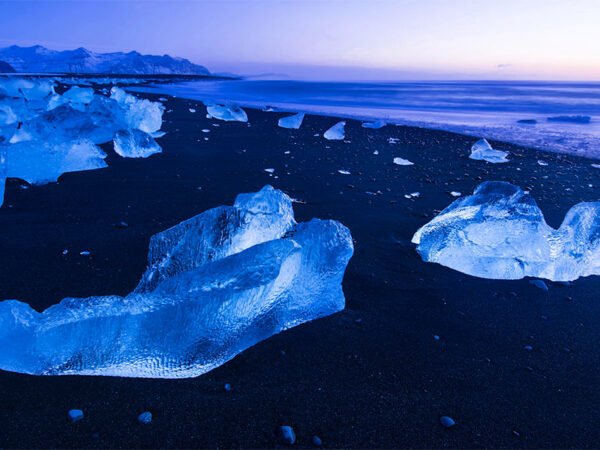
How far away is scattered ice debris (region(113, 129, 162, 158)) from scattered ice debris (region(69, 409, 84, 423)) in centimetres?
415

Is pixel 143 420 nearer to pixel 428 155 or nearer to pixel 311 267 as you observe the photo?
pixel 311 267

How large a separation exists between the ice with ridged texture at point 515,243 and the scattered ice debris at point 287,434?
1565 mm

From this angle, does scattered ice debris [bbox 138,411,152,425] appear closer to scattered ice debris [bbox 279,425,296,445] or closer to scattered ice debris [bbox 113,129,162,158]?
scattered ice debris [bbox 279,425,296,445]

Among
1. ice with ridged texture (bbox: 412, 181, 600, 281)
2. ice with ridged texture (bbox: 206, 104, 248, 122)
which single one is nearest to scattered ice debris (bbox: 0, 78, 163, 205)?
ice with ridged texture (bbox: 206, 104, 248, 122)

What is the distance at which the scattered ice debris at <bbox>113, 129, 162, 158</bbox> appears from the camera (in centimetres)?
501

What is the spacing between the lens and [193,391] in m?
1.49

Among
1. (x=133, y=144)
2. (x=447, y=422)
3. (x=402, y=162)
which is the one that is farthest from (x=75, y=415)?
(x=402, y=162)

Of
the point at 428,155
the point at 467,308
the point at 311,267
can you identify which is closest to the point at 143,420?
the point at 311,267

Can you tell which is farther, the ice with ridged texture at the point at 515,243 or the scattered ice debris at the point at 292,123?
the scattered ice debris at the point at 292,123

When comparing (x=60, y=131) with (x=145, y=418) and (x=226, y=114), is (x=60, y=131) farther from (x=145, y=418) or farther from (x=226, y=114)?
(x=145, y=418)

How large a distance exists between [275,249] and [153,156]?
396cm

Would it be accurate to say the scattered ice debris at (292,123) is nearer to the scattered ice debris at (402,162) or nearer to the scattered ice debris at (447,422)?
the scattered ice debris at (402,162)

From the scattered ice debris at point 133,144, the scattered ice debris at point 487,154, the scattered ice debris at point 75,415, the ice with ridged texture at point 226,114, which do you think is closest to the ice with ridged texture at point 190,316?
the scattered ice debris at point 75,415

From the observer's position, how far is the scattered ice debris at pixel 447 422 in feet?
4.63
